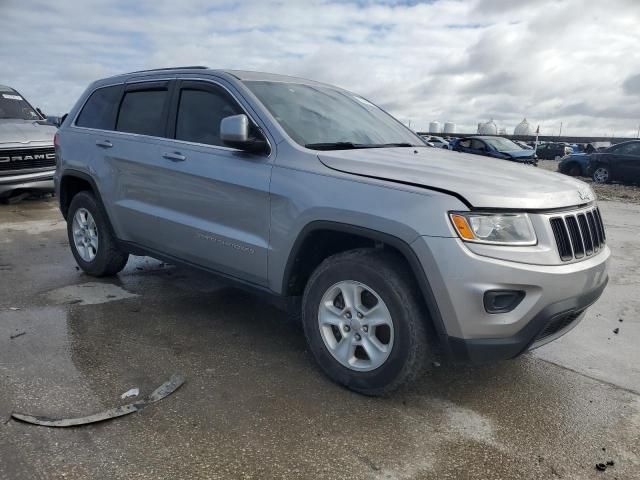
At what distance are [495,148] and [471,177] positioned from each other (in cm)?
1604

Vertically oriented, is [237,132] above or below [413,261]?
above

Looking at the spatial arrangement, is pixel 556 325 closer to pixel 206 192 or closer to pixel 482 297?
pixel 482 297

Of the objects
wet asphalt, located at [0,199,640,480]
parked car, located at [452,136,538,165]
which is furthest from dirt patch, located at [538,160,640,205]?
wet asphalt, located at [0,199,640,480]

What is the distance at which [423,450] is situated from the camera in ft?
8.76

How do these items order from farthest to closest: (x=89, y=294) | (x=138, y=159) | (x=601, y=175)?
(x=601, y=175)
(x=89, y=294)
(x=138, y=159)

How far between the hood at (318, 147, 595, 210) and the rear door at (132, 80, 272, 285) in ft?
1.96

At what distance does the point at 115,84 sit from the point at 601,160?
16102 millimetres

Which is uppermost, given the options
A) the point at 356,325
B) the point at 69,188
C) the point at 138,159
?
the point at 138,159

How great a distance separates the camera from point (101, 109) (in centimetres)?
511

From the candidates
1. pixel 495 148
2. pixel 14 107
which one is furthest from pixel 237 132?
pixel 495 148

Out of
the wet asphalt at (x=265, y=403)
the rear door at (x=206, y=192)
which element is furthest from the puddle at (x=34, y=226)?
the rear door at (x=206, y=192)

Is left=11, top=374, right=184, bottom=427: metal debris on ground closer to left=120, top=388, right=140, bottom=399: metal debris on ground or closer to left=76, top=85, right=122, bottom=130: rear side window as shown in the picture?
left=120, top=388, right=140, bottom=399: metal debris on ground

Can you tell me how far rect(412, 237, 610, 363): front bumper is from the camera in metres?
2.68

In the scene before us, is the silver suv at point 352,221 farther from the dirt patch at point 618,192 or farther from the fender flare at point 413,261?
the dirt patch at point 618,192
